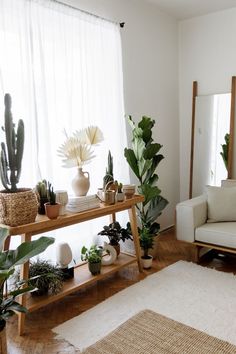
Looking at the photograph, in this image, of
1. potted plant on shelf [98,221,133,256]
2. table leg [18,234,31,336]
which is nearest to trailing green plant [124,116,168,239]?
potted plant on shelf [98,221,133,256]

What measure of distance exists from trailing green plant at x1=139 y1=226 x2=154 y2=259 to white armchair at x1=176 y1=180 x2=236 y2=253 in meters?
0.30

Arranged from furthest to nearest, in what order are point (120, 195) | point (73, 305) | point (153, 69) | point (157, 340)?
point (153, 69) < point (120, 195) < point (73, 305) < point (157, 340)

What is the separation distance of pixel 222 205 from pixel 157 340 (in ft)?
5.42

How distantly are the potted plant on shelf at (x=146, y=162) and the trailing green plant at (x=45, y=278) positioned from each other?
1140mm

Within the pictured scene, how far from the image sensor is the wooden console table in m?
2.15

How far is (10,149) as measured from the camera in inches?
82.5

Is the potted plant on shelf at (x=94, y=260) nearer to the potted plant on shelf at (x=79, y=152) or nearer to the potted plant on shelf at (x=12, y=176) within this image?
the potted plant on shelf at (x=79, y=152)

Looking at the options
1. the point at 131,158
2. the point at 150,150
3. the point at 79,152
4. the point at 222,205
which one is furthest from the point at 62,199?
the point at 222,205

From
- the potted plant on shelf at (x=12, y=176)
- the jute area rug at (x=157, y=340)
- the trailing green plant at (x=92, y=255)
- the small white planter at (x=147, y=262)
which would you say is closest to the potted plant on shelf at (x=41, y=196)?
the potted plant on shelf at (x=12, y=176)

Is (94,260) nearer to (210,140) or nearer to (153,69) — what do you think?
(210,140)

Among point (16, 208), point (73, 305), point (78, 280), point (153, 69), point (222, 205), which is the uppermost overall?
point (153, 69)

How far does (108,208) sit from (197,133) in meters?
2.12

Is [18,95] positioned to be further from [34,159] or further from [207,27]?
[207,27]

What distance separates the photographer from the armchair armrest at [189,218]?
3174 millimetres
